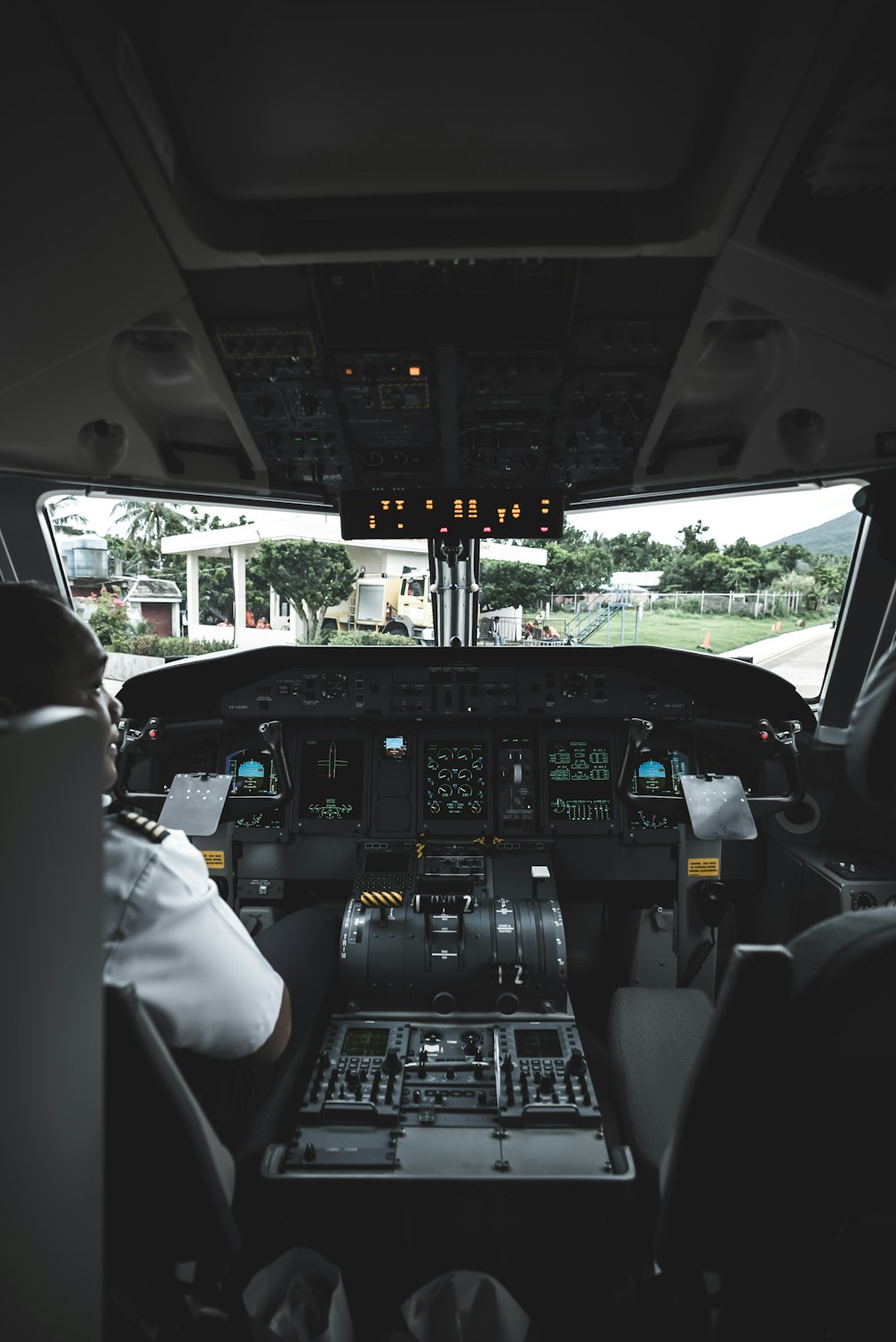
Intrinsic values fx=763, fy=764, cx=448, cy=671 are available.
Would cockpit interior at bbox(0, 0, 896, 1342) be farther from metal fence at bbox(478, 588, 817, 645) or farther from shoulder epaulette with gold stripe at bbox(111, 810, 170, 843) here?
shoulder epaulette with gold stripe at bbox(111, 810, 170, 843)

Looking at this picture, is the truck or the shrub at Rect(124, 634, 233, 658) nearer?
the shrub at Rect(124, 634, 233, 658)

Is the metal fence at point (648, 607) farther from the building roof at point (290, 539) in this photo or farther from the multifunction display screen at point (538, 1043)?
the multifunction display screen at point (538, 1043)

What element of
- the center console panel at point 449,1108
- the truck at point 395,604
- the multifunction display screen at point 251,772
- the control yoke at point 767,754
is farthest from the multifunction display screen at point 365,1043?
the truck at point 395,604

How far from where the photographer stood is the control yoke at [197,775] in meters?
2.63

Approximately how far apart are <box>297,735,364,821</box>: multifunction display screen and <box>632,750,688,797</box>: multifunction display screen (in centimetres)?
105

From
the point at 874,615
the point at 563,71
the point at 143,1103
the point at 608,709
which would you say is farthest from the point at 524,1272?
the point at 874,615

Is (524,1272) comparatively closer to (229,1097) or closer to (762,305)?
(229,1097)

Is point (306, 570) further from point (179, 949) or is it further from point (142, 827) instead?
point (179, 949)

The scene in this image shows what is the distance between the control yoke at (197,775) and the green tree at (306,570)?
684 mm

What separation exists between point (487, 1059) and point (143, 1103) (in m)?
1.34

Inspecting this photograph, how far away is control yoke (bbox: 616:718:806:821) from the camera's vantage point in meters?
2.56

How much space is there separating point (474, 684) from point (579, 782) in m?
0.55

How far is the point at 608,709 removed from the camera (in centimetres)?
278

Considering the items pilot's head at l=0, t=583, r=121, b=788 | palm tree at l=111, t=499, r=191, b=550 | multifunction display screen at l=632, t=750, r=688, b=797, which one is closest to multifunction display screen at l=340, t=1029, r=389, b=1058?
multifunction display screen at l=632, t=750, r=688, b=797
